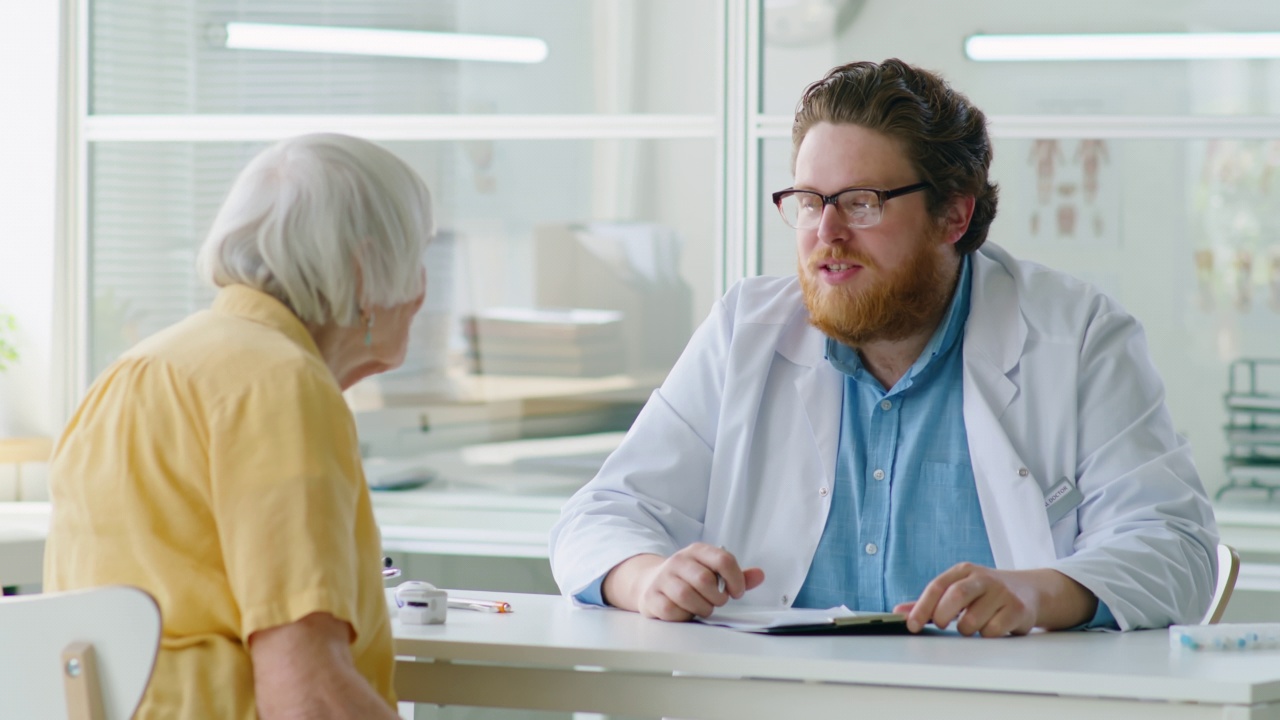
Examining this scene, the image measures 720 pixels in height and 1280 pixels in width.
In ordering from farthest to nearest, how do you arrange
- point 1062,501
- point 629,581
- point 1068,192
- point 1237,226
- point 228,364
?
point 1068,192 < point 1237,226 < point 1062,501 < point 629,581 < point 228,364

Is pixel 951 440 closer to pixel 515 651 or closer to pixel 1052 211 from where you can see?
pixel 515 651

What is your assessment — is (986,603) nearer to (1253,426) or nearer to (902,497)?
(902,497)

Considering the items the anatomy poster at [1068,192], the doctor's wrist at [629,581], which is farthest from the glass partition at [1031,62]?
the doctor's wrist at [629,581]

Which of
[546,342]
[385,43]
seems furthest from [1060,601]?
[385,43]

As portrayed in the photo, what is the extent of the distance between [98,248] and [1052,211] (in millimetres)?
2986

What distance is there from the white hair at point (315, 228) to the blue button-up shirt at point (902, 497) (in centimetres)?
96

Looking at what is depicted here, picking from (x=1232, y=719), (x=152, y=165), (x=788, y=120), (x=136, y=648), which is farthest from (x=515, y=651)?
(x=152, y=165)

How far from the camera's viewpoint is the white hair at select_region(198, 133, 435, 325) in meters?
1.47

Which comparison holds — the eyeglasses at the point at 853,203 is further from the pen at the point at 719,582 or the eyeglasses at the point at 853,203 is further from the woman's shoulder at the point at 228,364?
the woman's shoulder at the point at 228,364

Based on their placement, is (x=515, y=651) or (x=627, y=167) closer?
(x=515, y=651)

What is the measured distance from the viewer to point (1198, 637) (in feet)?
5.40

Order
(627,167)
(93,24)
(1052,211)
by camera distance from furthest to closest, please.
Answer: (93,24) → (627,167) → (1052,211)

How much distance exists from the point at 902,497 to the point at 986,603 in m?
0.48

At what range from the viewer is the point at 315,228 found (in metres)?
1.47
